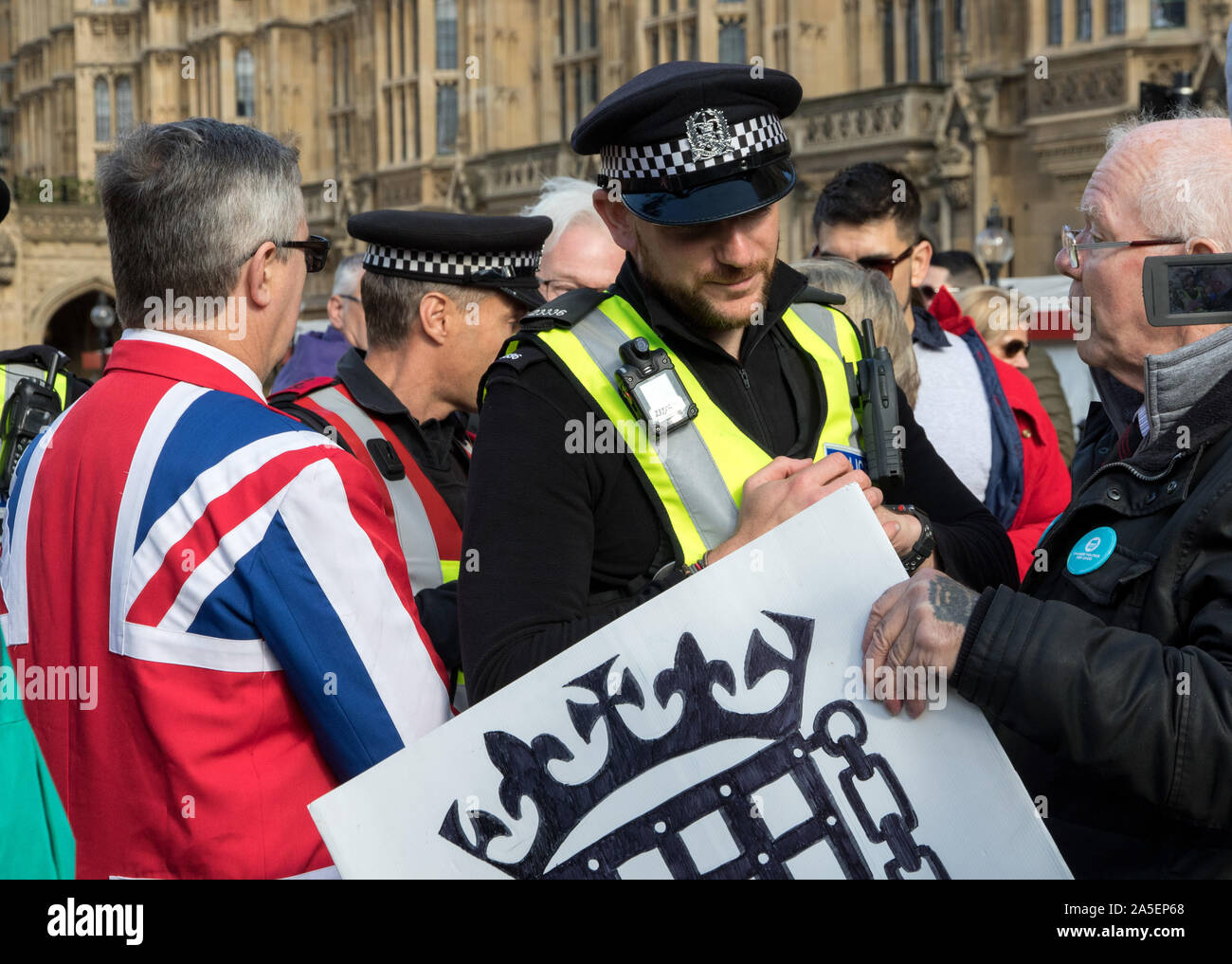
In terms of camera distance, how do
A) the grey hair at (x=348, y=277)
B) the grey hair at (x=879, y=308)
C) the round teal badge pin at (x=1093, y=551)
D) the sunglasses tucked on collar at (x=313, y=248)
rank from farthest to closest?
the grey hair at (x=348, y=277) < the grey hair at (x=879, y=308) < the sunglasses tucked on collar at (x=313, y=248) < the round teal badge pin at (x=1093, y=551)

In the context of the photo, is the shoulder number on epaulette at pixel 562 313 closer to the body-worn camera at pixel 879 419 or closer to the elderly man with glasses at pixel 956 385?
the body-worn camera at pixel 879 419

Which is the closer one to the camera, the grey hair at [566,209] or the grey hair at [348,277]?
the grey hair at [566,209]

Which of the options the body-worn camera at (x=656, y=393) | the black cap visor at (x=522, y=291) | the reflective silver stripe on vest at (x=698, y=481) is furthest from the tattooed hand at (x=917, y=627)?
the black cap visor at (x=522, y=291)

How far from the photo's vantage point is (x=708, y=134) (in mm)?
2189

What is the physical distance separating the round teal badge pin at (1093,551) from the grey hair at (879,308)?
57.0 inches

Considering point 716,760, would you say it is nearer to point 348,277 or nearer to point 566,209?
point 566,209

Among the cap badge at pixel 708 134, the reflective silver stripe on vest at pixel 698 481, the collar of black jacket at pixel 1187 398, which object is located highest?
the cap badge at pixel 708 134

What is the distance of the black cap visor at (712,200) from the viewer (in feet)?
7.06

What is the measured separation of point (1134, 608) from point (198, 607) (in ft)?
4.03

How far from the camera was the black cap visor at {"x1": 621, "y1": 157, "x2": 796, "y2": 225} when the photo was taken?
215 cm

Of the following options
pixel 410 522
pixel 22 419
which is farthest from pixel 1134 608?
pixel 22 419

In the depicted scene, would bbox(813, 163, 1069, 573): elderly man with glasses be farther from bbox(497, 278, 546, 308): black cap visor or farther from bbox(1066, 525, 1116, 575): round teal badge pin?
bbox(1066, 525, 1116, 575): round teal badge pin
